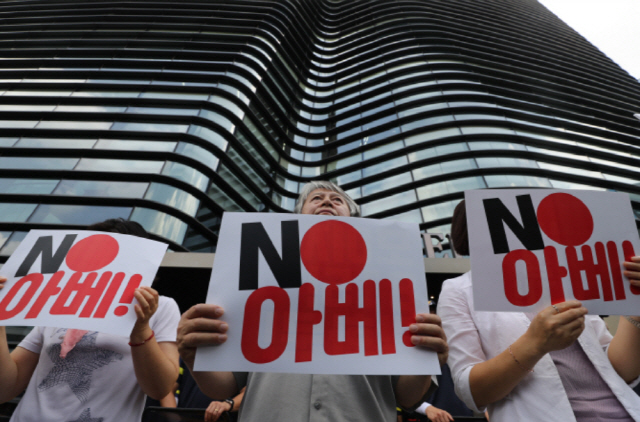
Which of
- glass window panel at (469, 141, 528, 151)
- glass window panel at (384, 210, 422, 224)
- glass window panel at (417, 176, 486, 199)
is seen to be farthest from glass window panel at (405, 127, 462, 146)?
glass window panel at (384, 210, 422, 224)

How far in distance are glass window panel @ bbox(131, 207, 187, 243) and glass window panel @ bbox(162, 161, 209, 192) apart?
70.5 inches

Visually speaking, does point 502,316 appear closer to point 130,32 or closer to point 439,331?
point 439,331

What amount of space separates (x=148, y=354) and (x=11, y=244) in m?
13.3

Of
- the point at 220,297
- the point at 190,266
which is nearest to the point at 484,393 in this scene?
the point at 220,297

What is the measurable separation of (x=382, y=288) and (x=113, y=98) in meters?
18.6

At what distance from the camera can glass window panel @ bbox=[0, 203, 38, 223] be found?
11.4 meters

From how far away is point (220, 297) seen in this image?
3.98ft

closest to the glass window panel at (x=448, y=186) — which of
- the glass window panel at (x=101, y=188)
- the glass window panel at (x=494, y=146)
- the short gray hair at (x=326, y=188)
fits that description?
the glass window panel at (x=494, y=146)

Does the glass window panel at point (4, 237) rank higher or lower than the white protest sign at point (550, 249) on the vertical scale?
higher

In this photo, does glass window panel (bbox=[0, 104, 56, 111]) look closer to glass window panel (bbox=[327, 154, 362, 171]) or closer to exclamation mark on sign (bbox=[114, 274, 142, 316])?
glass window panel (bbox=[327, 154, 362, 171])

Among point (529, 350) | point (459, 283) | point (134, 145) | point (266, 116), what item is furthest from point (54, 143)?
point (529, 350)

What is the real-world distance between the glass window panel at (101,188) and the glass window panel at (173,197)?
0.36 metres

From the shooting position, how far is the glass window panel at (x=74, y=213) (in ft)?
37.3

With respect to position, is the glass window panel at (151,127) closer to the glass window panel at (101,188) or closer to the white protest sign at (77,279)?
the glass window panel at (101,188)
